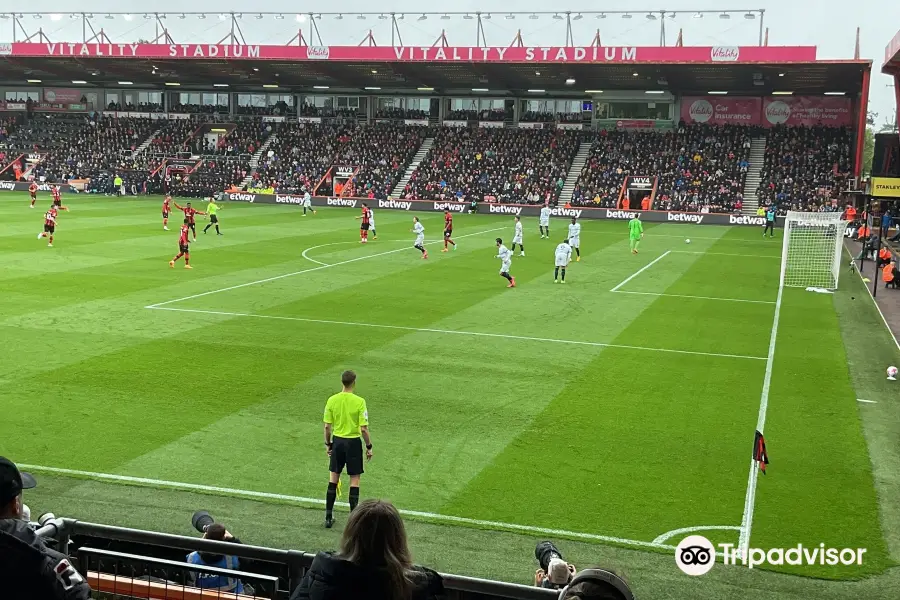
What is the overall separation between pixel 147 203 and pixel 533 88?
105 feet

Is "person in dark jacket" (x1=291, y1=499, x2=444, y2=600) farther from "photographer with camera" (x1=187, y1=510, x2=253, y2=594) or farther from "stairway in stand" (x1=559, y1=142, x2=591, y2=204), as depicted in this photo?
"stairway in stand" (x1=559, y1=142, x2=591, y2=204)

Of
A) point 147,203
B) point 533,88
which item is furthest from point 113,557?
point 533,88

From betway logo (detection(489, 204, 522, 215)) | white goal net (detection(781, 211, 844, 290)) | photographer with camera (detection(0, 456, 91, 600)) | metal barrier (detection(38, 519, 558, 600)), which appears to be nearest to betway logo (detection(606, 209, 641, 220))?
betway logo (detection(489, 204, 522, 215))

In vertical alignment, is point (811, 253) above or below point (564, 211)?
below

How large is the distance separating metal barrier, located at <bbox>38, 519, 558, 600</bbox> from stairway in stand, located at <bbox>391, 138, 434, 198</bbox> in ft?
209

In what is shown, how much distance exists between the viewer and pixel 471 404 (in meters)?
15.5

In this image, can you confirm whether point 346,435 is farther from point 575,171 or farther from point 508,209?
point 575,171

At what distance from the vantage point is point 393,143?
251 ft

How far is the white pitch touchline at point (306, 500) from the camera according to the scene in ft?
33.7

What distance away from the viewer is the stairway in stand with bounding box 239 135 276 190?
72.6 metres

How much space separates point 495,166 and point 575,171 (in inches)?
252

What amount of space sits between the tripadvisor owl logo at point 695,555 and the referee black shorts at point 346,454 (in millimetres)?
→ 3820

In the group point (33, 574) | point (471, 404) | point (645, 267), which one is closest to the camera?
point (33, 574)

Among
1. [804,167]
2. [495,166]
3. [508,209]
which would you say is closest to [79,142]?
[495,166]
